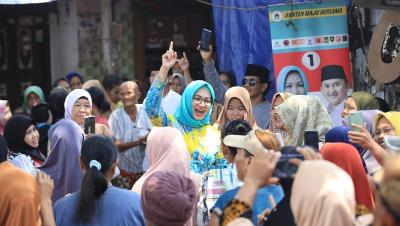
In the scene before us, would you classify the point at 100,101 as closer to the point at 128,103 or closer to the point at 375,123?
the point at 128,103

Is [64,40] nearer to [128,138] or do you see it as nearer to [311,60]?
[128,138]

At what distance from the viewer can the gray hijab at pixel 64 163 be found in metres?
5.52

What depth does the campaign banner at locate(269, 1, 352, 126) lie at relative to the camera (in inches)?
285

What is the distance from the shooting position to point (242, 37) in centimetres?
822

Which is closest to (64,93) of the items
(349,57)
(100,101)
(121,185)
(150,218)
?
(100,101)

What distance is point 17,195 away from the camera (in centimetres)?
390

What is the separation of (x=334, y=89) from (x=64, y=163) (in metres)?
2.79

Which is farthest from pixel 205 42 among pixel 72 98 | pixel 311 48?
pixel 72 98

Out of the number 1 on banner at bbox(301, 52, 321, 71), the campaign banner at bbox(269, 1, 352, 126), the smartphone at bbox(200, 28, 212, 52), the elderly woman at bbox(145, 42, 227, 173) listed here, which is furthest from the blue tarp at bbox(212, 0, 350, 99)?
the elderly woman at bbox(145, 42, 227, 173)

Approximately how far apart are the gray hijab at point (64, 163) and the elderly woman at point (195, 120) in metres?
0.73

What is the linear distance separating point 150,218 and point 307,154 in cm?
83

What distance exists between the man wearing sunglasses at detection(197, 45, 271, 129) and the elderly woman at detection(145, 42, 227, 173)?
902mm

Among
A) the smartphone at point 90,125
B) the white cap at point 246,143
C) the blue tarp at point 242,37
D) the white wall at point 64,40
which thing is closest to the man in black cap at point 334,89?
the blue tarp at point 242,37

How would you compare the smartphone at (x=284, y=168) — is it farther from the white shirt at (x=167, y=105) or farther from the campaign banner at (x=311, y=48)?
the white shirt at (x=167, y=105)
